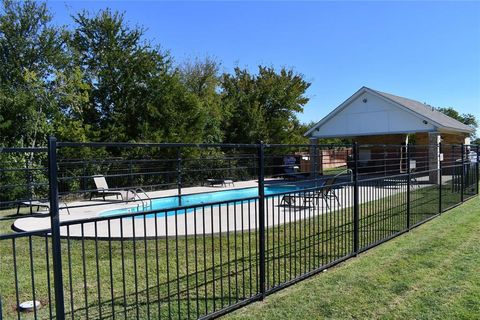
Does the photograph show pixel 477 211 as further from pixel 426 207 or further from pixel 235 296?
pixel 235 296

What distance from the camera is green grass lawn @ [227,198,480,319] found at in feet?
12.5

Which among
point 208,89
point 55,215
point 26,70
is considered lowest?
point 55,215

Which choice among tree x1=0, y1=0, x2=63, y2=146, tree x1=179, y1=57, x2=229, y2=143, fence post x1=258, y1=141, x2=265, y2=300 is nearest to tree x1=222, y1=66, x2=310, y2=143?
Answer: tree x1=179, y1=57, x2=229, y2=143

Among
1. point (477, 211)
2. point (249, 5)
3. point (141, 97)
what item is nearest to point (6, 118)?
point (141, 97)

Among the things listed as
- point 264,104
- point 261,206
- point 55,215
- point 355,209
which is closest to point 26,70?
point 355,209

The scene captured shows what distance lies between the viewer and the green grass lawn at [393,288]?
382cm

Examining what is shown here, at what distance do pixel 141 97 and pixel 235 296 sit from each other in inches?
598

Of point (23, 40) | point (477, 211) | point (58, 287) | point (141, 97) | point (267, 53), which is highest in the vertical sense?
point (267, 53)

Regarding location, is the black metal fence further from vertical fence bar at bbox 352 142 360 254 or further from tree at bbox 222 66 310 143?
tree at bbox 222 66 310 143

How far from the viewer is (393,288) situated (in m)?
4.47

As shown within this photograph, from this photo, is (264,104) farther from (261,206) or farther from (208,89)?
(261,206)

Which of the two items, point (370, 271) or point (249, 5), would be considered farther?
point (249, 5)

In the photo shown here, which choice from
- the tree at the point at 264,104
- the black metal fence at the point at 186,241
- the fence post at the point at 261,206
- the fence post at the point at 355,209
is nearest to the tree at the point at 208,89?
the tree at the point at 264,104

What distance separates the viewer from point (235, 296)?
4211mm
